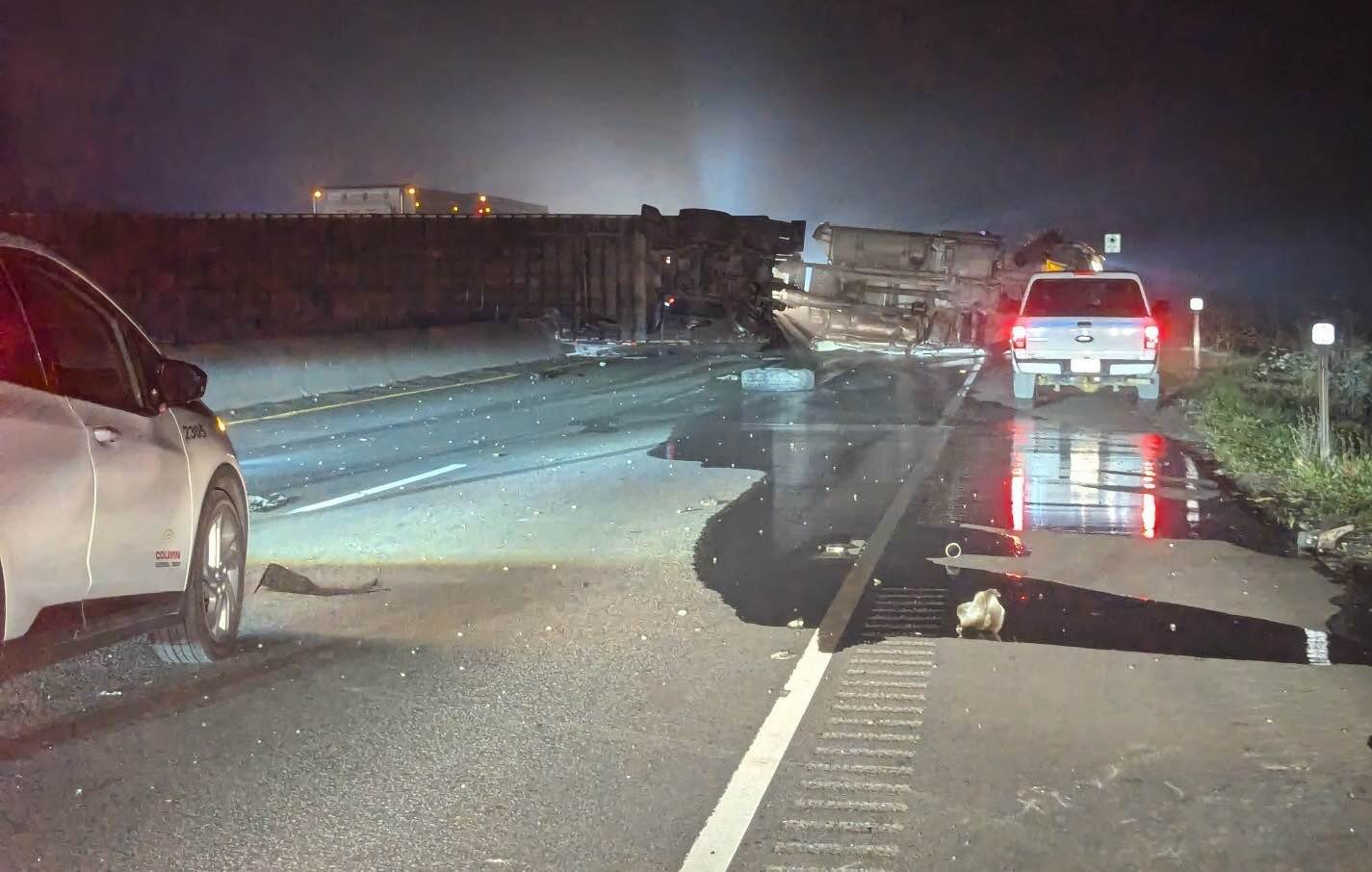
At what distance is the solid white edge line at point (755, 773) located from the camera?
469 cm

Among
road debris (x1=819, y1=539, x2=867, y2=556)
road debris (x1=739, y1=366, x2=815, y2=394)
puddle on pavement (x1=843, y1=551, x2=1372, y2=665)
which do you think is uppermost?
road debris (x1=739, y1=366, x2=815, y2=394)

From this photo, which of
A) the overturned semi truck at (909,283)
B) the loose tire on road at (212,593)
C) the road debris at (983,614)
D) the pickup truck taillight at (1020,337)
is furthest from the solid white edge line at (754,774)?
the overturned semi truck at (909,283)

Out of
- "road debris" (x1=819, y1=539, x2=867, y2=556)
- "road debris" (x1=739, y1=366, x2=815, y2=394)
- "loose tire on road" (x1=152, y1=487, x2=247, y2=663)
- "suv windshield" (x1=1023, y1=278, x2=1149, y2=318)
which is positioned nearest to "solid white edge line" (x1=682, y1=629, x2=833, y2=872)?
"road debris" (x1=819, y1=539, x2=867, y2=556)

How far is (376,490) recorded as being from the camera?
1300 cm

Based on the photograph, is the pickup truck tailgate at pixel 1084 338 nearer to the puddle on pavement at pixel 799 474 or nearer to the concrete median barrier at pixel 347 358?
the puddle on pavement at pixel 799 474

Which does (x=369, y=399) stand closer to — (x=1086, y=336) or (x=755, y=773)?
(x=1086, y=336)

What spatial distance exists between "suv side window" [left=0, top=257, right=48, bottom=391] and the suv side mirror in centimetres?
98

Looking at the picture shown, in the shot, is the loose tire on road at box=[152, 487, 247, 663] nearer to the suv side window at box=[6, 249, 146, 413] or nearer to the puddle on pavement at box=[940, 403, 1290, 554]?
the suv side window at box=[6, 249, 146, 413]

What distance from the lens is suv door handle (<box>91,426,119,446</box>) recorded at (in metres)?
5.78

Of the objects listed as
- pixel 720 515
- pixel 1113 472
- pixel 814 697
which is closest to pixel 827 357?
pixel 1113 472

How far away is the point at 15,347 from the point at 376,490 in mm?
7549

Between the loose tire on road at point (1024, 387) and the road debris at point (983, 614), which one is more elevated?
the loose tire on road at point (1024, 387)

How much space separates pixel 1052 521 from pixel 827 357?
75.0 ft

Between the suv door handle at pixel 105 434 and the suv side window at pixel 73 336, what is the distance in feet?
0.47
